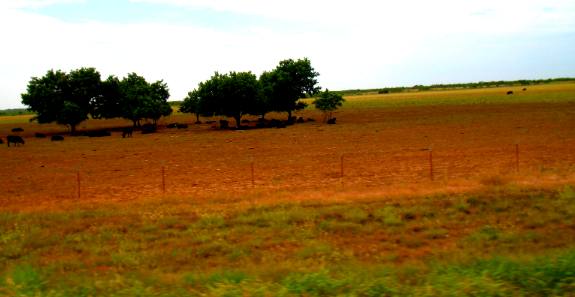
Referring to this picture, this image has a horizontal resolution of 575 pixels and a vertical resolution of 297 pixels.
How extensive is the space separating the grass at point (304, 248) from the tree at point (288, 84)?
58.6 m

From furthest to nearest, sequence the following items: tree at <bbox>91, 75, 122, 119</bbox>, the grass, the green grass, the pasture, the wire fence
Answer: the green grass → tree at <bbox>91, 75, 122, 119</bbox> → the wire fence → the pasture → the grass

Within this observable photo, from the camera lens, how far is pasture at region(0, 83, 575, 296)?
6551 mm

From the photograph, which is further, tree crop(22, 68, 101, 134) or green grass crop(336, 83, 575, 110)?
green grass crop(336, 83, 575, 110)

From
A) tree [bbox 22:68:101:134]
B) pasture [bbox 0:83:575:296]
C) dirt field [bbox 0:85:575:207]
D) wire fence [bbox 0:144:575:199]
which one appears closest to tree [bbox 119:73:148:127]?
tree [bbox 22:68:101:134]

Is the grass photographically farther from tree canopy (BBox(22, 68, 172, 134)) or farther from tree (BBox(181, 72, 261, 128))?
tree canopy (BBox(22, 68, 172, 134))

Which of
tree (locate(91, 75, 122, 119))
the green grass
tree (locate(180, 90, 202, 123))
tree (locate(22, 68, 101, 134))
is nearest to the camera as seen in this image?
tree (locate(22, 68, 101, 134))

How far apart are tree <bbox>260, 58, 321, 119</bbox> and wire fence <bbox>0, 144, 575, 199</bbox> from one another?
41.9 metres

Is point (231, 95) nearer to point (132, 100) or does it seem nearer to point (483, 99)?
point (132, 100)

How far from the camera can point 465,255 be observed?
878 cm

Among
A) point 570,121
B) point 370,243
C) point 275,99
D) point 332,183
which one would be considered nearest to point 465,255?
point 370,243

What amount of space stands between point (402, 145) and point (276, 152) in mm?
8378

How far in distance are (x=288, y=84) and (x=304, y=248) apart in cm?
6429

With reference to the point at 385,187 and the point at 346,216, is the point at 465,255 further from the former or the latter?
the point at 385,187

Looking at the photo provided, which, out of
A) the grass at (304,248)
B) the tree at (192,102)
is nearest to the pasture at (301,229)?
the grass at (304,248)
